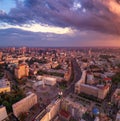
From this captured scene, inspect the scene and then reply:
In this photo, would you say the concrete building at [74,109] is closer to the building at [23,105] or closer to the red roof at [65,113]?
the red roof at [65,113]

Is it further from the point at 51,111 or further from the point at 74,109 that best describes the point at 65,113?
the point at 51,111

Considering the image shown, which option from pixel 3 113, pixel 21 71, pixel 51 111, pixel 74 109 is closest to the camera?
pixel 51 111

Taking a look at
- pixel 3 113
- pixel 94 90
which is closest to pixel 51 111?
pixel 3 113

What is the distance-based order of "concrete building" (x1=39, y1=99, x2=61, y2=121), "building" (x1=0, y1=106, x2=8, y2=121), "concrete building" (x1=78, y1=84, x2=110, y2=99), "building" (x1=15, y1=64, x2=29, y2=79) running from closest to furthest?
"concrete building" (x1=39, y1=99, x2=61, y2=121) → "building" (x1=0, y1=106, x2=8, y2=121) → "concrete building" (x1=78, y1=84, x2=110, y2=99) → "building" (x1=15, y1=64, x2=29, y2=79)

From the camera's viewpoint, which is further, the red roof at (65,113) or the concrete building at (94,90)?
the concrete building at (94,90)

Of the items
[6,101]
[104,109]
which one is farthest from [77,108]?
[6,101]

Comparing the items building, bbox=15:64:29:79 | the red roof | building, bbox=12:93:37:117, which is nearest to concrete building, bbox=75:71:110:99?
the red roof

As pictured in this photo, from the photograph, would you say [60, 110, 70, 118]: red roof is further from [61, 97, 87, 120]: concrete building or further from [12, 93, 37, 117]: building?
[12, 93, 37, 117]: building

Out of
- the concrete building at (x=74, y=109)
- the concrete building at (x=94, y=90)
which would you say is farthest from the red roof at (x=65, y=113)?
the concrete building at (x=94, y=90)
